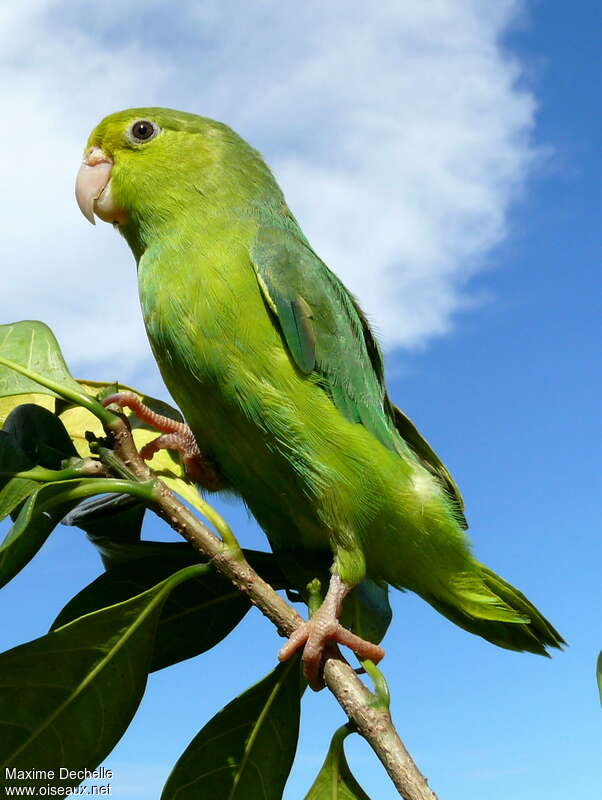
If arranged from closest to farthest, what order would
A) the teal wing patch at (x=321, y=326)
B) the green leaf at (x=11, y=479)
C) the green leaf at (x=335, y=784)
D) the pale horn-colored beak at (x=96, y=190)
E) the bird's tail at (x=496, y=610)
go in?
the green leaf at (x=11, y=479) < the green leaf at (x=335, y=784) < the teal wing patch at (x=321, y=326) < the bird's tail at (x=496, y=610) < the pale horn-colored beak at (x=96, y=190)

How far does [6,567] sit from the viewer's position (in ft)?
5.43

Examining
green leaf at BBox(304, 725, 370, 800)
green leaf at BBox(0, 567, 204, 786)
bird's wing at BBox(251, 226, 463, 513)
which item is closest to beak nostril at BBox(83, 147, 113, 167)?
bird's wing at BBox(251, 226, 463, 513)

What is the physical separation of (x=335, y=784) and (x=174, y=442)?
40.9 inches

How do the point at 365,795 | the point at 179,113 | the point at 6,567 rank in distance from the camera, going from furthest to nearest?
the point at 179,113, the point at 365,795, the point at 6,567

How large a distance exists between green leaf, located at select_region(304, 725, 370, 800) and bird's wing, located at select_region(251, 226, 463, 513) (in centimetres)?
94

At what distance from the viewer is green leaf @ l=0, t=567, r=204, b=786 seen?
5.52ft

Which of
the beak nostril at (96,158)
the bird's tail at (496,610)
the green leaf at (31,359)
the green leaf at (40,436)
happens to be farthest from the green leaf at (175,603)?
the beak nostril at (96,158)

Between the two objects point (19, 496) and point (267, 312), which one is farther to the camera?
point (267, 312)

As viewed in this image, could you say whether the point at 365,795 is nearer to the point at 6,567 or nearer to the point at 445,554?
the point at 445,554

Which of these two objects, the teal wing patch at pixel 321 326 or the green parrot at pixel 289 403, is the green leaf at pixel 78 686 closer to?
the green parrot at pixel 289 403

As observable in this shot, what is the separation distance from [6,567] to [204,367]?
794mm

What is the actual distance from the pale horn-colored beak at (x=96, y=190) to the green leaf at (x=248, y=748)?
1.73m

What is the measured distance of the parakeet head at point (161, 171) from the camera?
2.67 metres

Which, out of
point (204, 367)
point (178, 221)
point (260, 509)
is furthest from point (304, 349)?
point (178, 221)
